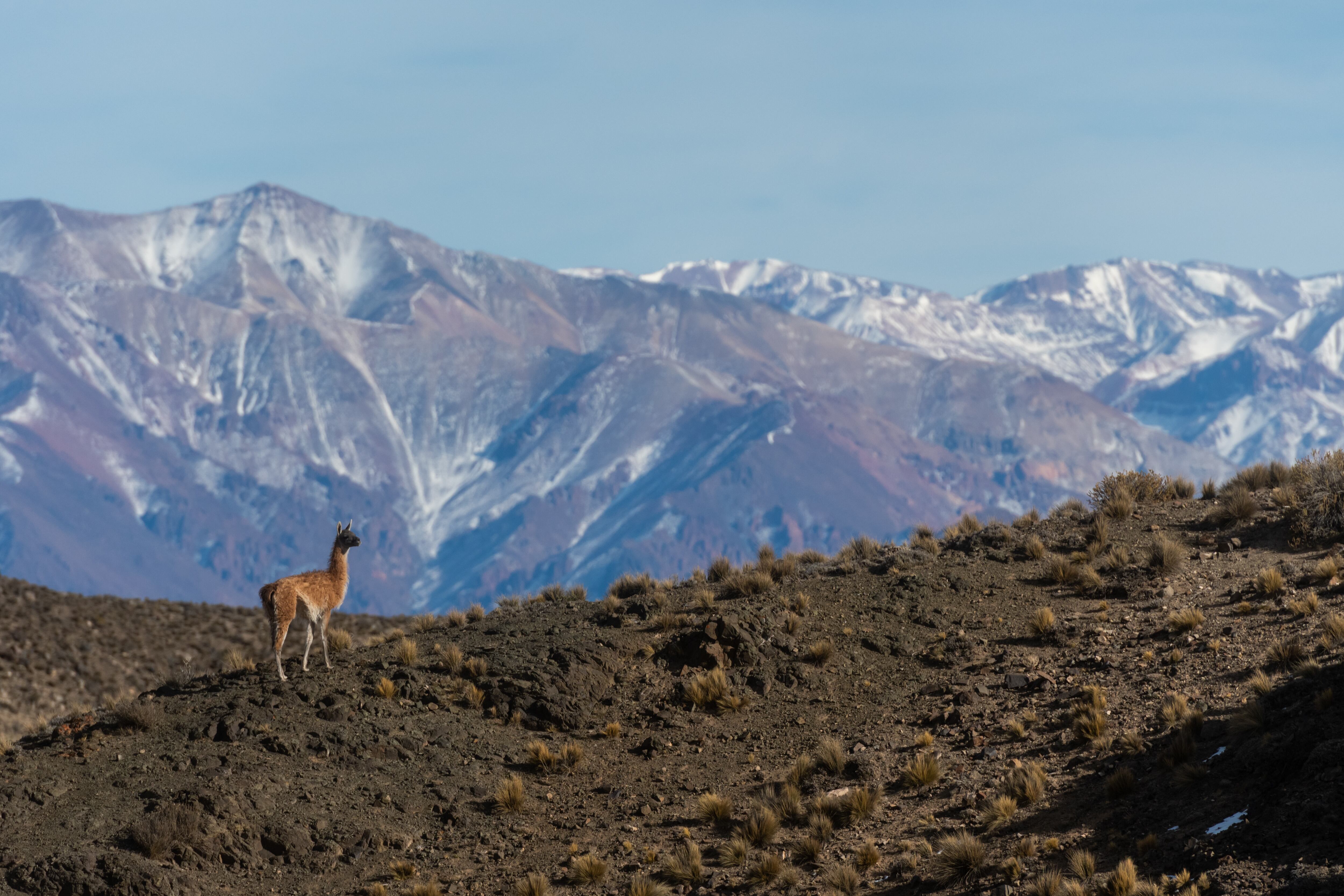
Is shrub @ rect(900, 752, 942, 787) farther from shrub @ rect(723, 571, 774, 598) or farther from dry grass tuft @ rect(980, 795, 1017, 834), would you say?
shrub @ rect(723, 571, 774, 598)

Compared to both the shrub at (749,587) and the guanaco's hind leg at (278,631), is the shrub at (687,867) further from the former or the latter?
the shrub at (749,587)

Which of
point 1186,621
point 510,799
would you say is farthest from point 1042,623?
point 510,799

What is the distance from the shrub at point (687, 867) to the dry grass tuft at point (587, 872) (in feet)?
2.56

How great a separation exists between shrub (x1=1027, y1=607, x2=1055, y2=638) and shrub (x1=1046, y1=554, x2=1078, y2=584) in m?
2.10

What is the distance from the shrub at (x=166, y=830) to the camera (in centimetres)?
1697

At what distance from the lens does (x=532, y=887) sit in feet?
54.7

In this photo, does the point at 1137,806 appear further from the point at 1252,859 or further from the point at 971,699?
the point at 971,699

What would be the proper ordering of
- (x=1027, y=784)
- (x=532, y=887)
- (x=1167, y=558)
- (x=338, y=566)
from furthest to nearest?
(x=1167, y=558) < (x=338, y=566) < (x=1027, y=784) < (x=532, y=887)

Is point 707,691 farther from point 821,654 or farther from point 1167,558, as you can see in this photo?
point 1167,558

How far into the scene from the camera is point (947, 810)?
17188mm

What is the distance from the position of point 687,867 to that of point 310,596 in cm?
807

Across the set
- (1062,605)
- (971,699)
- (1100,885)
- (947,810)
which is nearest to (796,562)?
(1062,605)

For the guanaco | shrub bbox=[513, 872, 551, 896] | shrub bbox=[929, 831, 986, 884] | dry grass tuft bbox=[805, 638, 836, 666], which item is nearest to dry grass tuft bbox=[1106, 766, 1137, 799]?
shrub bbox=[929, 831, 986, 884]

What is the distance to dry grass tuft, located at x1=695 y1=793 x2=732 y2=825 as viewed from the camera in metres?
17.9
